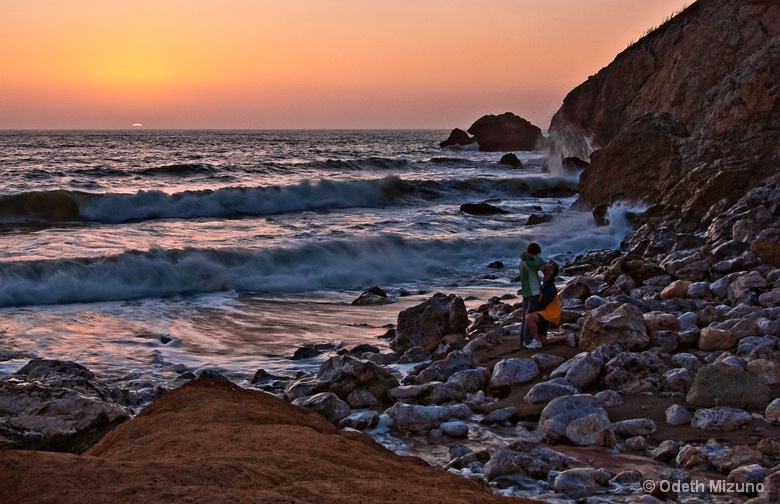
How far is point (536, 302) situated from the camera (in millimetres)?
Result: 8906

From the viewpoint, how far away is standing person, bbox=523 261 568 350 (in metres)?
8.52

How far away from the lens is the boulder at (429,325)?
9.70m

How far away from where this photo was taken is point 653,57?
118 feet

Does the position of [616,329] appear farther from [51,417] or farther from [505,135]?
[505,135]

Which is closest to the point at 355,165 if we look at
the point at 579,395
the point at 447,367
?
the point at 447,367

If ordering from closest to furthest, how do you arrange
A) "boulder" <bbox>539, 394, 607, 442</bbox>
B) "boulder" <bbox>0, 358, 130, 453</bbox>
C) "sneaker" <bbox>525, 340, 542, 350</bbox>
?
"boulder" <bbox>0, 358, 130, 453</bbox> → "boulder" <bbox>539, 394, 607, 442</bbox> → "sneaker" <bbox>525, 340, 542, 350</bbox>

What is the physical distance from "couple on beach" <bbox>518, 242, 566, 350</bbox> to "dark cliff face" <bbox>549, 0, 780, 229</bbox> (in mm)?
7012

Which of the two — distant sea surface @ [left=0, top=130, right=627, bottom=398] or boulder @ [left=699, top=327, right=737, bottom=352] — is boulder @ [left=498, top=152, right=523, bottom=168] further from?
boulder @ [left=699, top=327, right=737, bottom=352]

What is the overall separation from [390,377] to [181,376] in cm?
235

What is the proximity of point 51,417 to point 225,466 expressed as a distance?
2.09m

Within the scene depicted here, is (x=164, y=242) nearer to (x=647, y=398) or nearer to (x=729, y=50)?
(x=647, y=398)

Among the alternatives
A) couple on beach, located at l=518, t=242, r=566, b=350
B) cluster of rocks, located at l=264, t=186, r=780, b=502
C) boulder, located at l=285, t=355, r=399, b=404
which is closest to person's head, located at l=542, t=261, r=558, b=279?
couple on beach, located at l=518, t=242, r=566, b=350

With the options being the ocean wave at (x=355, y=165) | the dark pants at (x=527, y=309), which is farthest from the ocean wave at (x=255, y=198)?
the dark pants at (x=527, y=309)

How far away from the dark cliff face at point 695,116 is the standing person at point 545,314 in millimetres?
7028
